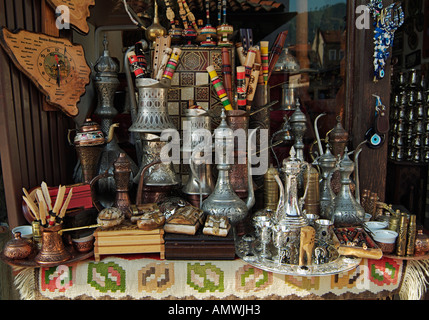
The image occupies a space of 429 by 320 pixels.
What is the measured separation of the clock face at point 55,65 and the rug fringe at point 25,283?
698 mm

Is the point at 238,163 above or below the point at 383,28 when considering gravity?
below

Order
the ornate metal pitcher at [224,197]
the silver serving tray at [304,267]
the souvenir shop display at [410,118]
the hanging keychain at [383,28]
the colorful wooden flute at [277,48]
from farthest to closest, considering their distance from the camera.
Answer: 1. the souvenir shop display at [410,118]
2. the colorful wooden flute at [277,48]
3. the hanging keychain at [383,28]
4. the ornate metal pitcher at [224,197]
5. the silver serving tray at [304,267]

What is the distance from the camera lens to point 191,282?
3.40 feet

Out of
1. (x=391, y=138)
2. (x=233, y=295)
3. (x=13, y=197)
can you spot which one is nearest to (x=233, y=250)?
(x=233, y=295)

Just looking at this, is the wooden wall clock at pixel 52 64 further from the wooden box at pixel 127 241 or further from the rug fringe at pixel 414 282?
the rug fringe at pixel 414 282

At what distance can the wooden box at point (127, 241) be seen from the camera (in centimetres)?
104

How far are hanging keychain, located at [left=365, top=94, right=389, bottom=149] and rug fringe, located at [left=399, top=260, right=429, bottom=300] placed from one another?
598 mm

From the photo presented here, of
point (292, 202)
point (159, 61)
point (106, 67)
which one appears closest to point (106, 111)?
point (106, 67)

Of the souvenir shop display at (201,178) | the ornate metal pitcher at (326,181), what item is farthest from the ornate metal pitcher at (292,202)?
the ornate metal pitcher at (326,181)

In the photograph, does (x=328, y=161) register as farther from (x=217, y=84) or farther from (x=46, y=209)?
(x=46, y=209)

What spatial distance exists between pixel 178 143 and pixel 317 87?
2.87 feet

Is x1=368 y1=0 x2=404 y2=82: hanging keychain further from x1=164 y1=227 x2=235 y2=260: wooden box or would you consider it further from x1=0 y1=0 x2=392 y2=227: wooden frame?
x1=164 y1=227 x2=235 y2=260: wooden box

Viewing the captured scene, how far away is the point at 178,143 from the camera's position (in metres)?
1.37

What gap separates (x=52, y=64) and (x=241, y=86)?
713mm
